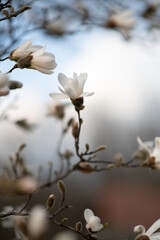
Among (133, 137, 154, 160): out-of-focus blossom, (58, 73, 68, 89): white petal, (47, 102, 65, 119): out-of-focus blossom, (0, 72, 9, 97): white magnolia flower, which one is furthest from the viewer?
(47, 102, 65, 119): out-of-focus blossom

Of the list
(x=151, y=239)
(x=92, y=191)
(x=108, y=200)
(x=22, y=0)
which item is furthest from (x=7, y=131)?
(x=108, y=200)

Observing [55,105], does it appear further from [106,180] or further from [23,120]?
[106,180]

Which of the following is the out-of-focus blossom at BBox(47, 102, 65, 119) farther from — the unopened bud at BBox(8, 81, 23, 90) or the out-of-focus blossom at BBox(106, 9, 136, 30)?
the unopened bud at BBox(8, 81, 23, 90)

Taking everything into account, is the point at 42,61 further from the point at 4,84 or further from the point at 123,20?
the point at 123,20

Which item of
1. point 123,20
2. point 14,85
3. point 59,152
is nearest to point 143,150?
point 59,152

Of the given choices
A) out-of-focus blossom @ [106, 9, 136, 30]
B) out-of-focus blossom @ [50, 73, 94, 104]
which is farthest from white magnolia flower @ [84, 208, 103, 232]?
out-of-focus blossom @ [106, 9, 136, 30]
